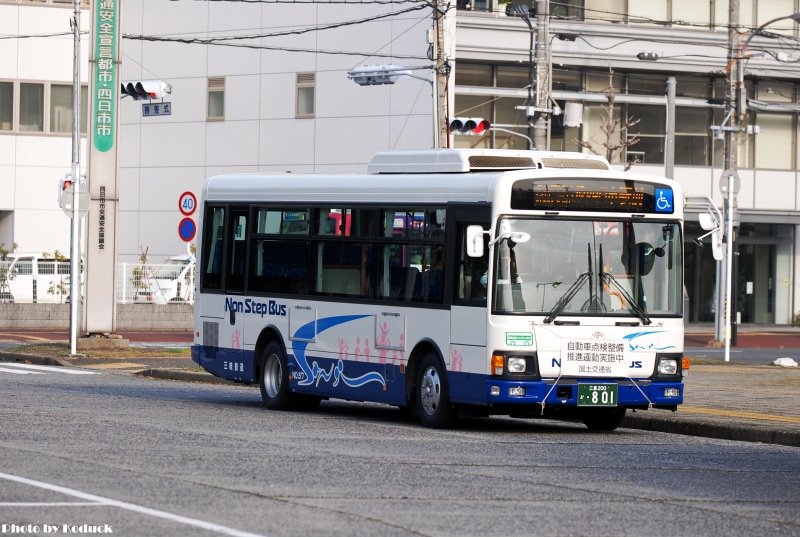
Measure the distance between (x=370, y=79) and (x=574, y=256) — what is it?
873 inches

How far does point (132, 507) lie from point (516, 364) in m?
7.25

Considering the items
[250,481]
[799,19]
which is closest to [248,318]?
[250,481]

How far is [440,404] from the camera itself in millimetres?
17938

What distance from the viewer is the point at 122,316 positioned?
4531 centimetres

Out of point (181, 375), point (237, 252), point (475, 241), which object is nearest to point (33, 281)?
point (181, 375)

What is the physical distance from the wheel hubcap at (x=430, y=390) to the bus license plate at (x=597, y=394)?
1.61 m

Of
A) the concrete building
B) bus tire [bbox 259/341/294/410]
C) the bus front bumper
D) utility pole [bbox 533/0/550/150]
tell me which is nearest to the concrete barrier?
the concrete building

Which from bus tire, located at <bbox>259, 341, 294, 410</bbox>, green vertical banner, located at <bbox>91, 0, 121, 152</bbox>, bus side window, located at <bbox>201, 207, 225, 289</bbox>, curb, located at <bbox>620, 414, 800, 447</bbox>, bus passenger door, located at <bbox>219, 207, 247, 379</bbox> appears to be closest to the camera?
curb, located at <bbox>620, 414, 800, 447</bbox>

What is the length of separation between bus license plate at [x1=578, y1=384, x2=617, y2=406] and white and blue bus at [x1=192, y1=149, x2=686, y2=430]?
0.02 m

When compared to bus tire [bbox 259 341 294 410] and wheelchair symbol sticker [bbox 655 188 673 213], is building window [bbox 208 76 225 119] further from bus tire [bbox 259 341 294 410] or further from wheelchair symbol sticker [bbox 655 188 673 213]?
wheelchair symbol sticker [bbox 655 188 673 213]

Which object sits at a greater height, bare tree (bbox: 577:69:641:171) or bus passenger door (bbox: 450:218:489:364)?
bare tree (bbox: 577:69:641:171)

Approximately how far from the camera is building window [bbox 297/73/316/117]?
50812 mm

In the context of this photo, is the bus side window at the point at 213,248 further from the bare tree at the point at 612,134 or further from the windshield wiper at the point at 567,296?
the bare tree at the point at 612,134

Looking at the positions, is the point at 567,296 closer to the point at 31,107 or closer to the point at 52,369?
the point at 52,369
